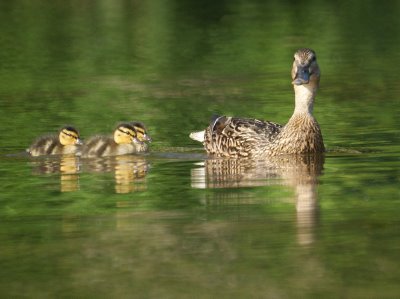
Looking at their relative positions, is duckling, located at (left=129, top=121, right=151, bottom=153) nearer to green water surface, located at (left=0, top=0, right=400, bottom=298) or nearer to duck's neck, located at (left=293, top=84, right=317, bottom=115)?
green water surface, located at (left=0, top=0, right=400, bottom=298)

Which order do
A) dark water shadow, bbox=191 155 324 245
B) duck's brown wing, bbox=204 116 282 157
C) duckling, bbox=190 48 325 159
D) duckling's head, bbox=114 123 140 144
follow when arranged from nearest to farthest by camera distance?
dark water shadow, bbox=191 155 324 245 < duckling, bbox=190 48 325 159 < duck's brown wing, bbox=204 116 282 157 < duckling's head, bbox=114 123 140 144

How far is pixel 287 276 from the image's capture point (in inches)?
298

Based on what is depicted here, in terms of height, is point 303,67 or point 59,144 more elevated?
point 303,67

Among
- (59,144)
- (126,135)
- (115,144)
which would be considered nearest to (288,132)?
(126,135)

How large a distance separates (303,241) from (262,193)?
1824 millimetres

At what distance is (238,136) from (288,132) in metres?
0.46

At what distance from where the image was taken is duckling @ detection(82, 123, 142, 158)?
13008 mm

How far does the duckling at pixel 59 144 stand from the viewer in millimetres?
12992

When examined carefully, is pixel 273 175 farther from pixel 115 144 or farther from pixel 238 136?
pixel 115 144

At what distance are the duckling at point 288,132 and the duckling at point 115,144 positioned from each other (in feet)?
2.22

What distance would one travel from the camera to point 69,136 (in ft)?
42.7

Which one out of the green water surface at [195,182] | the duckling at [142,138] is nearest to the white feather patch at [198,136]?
the green water surface at [195,182]

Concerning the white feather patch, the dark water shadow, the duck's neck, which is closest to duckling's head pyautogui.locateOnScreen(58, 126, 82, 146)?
the white feather patch

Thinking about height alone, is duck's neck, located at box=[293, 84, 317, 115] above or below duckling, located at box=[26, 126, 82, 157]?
above
